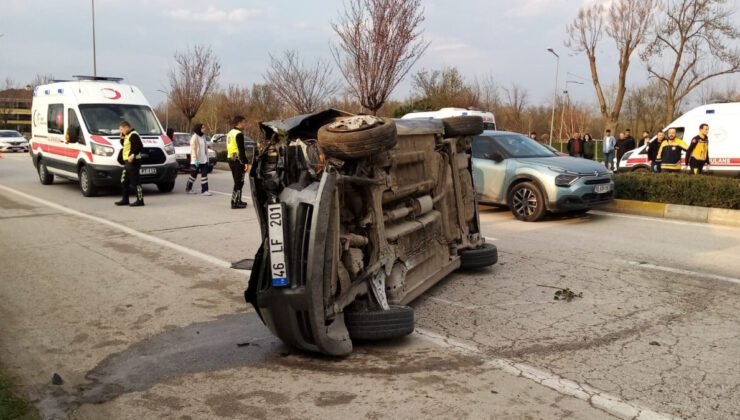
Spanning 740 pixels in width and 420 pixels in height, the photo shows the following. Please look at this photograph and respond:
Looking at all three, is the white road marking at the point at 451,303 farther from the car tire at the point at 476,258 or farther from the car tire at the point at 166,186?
the car tire at the point at 166,186

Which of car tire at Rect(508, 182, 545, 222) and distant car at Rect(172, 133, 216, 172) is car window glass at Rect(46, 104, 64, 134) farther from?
car tire at Rect(508, 182, 545, 222)

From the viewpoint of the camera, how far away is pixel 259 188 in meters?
4.30

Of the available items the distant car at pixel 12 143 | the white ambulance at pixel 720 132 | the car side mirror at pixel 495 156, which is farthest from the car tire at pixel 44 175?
the distant car at pixel 12 143

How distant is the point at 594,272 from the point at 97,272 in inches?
218

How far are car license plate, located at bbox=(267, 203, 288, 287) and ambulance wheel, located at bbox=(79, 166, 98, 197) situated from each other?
34.8 feet

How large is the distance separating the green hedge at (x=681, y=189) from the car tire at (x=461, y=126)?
20.9 ft

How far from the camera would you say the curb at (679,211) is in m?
10.1

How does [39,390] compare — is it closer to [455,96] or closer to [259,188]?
[259,188]

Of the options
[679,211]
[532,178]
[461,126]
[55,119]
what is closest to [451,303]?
[461,126]

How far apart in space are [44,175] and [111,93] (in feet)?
11.5

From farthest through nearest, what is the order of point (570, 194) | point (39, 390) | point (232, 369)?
point (570, 194) → point (232, 369) → point (39, 390)

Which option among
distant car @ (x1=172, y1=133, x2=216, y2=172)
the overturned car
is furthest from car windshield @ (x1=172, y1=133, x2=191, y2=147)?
the overturned car

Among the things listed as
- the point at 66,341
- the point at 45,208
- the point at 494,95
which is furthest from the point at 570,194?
the point at 494,95

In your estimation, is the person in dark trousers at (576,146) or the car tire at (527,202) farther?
the person in dark trousers at (576,146)
